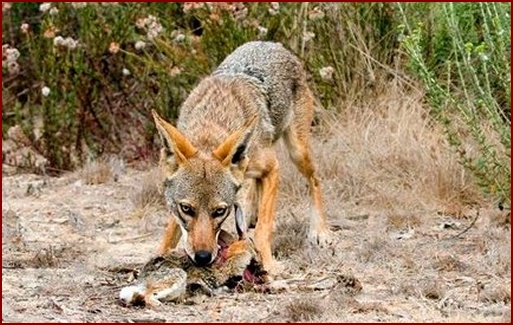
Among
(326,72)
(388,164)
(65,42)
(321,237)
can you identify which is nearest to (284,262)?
(321,237)

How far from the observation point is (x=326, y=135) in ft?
35.8

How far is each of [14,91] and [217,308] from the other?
6.85 metres

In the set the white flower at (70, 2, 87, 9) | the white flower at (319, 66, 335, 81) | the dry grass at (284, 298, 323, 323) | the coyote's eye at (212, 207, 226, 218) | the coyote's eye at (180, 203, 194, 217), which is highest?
the white flower at (70, 2, 87, 9)

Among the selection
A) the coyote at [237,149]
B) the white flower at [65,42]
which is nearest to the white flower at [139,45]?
the white flower at [65,42]

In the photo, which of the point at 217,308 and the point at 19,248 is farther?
the point at 19,248

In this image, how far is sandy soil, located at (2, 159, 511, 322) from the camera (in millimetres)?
6648

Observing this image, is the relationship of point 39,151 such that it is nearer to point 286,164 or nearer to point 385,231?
point 286,164

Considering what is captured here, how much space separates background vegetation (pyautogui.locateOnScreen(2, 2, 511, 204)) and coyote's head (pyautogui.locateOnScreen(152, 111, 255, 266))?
11.8 ft

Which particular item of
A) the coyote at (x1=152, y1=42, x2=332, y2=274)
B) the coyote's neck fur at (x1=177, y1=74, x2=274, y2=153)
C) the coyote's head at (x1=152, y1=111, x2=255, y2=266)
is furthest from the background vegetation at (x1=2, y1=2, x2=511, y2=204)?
the coyote's head at (x1=152, y1=111, x2=255, y2=266)

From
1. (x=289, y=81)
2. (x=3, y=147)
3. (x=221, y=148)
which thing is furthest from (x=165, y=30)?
(x=221, y=148)

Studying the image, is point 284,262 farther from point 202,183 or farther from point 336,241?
point 202,183

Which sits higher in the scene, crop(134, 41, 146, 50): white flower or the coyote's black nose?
crop(134, 41, 146, 50): white flower

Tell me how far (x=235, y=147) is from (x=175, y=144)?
0.33 m

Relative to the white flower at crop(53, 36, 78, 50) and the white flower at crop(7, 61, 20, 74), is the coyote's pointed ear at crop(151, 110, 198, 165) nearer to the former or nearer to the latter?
the white flower at crop(53, 36, 78, 50)
